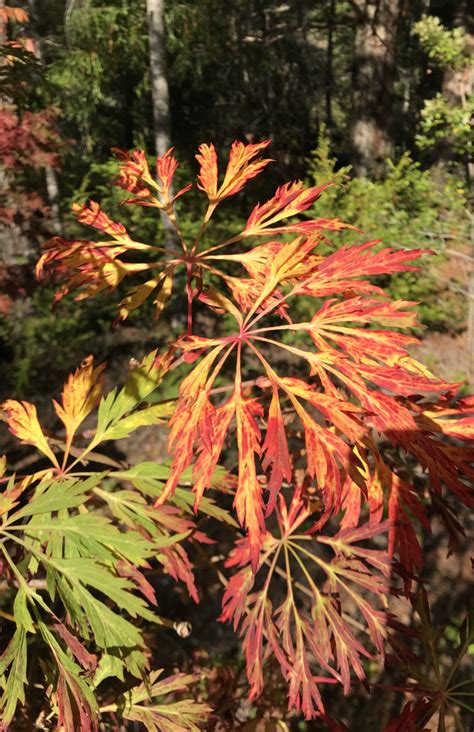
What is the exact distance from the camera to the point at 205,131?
929 cm

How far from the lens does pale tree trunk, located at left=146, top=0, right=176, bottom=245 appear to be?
5086mm

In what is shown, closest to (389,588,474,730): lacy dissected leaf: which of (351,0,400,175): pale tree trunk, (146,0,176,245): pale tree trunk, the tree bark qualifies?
(146,0,176,245): pale tree trunk

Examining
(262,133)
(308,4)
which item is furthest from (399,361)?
(308,4)

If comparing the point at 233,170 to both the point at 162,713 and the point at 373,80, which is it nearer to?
the point at 162,713

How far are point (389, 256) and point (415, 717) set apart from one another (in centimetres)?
124

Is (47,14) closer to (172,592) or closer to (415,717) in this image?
(172,592)

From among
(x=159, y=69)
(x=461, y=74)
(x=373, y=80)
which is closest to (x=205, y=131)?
(x=373, y=80)

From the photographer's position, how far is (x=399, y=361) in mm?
1058

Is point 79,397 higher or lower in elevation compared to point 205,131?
lower

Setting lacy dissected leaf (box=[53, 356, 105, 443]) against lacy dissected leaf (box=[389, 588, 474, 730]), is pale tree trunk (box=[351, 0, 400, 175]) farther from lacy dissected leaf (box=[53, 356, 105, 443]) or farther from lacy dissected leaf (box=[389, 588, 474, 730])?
lacy dissected leaf (box=[389, 588, 474, 730])

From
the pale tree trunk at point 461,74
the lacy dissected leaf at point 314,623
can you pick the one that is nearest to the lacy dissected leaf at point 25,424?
the lacy dissected leaf at point 314,623

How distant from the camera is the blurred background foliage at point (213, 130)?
457 cm

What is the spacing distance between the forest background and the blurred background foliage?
3cm

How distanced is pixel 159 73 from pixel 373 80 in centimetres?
341
